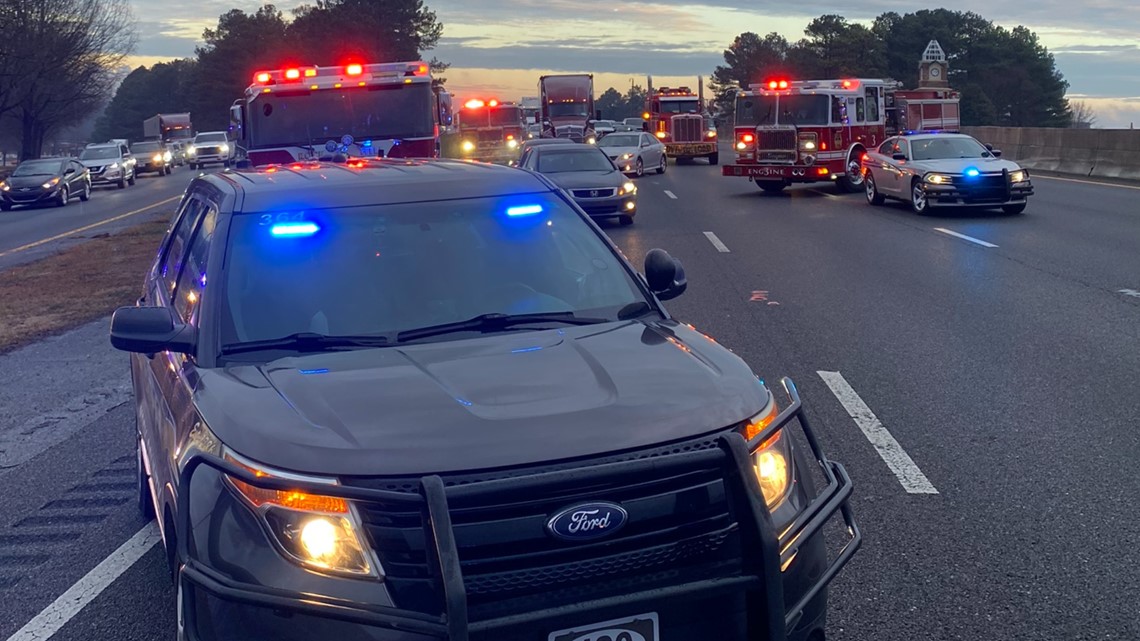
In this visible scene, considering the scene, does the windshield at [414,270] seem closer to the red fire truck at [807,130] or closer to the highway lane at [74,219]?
the highway lane at [74,219]

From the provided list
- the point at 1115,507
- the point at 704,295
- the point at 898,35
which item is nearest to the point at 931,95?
the point at 704,295

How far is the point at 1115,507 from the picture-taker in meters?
5.79

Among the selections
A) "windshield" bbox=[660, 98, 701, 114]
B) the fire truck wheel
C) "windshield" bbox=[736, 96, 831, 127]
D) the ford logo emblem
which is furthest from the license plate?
"windshield" bbox=[660, 98, 701, 114]

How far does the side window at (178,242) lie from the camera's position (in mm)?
5559

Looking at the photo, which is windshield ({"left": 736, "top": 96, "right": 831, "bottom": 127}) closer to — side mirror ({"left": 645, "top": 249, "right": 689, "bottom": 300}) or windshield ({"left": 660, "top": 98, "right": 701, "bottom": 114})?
windshield ({"left": 660, "top": 98, "right": 701, "bottom": 114})

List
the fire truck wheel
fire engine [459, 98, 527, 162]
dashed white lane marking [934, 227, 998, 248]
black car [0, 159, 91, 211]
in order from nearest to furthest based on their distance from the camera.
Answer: dashed white lane marking [934, 227, 998, 248]
the fire truck wheel
black car [0, 159, 91, 211]
fire engine [459, 98, 527, 162]

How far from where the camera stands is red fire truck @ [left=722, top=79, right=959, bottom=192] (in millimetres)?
29422

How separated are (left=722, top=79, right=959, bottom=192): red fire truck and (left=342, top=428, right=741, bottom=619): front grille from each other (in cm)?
2696

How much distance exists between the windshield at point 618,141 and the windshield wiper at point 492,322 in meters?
33.3

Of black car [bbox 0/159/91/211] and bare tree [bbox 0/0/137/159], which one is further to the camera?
bare tree [bbox 0/0/137/159]

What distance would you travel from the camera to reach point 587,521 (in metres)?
3.14

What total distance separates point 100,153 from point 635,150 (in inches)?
929

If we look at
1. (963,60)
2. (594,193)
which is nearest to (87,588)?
(594,193)

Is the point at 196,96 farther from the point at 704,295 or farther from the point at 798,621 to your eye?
the point at 798,621
